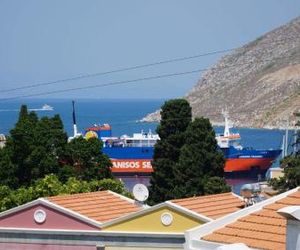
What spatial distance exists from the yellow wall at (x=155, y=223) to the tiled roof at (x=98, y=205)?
0.85 metres

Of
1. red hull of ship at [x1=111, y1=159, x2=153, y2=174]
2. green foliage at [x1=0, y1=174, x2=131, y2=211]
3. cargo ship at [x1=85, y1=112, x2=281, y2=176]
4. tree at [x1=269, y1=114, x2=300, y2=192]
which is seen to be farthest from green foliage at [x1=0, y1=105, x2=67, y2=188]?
red hull of ship at [x1=111, y1=159, x2=153, y2=174]

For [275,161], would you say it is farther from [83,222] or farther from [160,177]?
[83,222]

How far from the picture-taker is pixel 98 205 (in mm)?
19406

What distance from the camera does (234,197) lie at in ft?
62.0

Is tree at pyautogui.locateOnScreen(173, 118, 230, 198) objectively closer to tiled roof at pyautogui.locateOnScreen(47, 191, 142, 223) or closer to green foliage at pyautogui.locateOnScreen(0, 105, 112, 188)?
green foliage at pyautogui.locateOnScreen(0, 105, 112, 188)

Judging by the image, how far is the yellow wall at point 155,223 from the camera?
→ 16.9 meters

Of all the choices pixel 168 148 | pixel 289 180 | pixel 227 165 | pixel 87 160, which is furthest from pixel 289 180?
pixel 227 165

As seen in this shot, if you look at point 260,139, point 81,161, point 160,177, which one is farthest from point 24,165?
point 260,139

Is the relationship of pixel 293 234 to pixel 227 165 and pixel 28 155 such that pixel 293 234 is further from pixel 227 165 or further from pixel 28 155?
pixel 227 165

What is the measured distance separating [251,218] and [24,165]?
666 inches

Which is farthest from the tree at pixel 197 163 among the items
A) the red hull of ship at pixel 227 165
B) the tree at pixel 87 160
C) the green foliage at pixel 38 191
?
the red hull of ship at pixel 227 165

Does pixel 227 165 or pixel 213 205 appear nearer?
pixel 213 205

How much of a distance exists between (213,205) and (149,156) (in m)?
78.8

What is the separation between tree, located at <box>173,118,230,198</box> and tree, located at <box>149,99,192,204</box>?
529 millimetres
